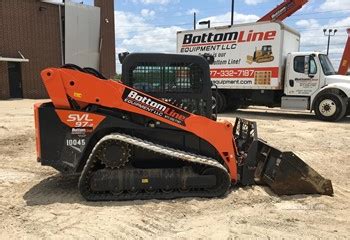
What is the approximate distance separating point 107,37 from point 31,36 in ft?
23.7

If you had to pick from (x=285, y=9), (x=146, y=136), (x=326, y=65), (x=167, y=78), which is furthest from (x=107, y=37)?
(x=146, y=136)

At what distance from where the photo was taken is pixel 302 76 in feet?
48.1

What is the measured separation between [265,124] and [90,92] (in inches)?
351

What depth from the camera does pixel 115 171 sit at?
5.00 metres

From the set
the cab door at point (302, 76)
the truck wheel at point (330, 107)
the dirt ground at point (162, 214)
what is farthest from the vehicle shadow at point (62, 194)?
the cab door at point (302, 76)

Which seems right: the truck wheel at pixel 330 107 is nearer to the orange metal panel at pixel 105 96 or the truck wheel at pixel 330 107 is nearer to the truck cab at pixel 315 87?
the truck cab at pixel 315 87

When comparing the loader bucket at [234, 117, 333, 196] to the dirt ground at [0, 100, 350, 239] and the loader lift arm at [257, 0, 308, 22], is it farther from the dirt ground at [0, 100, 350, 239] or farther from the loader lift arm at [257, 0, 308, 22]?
the loader lift arm at [257, 0, 308, 22]

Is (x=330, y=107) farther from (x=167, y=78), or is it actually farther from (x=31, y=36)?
(x=31, y=36)

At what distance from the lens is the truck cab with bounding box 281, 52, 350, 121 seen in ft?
45.3

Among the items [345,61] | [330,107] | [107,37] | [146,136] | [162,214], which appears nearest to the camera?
[162,214]

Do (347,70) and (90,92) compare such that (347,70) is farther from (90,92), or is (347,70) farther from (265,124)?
(90,92)

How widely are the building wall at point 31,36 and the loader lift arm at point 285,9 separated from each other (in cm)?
1565

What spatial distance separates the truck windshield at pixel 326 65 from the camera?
14.4 m

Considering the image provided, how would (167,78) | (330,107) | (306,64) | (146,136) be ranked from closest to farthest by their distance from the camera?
(146,136)
(167,78)
(330,107)
(306,64)
